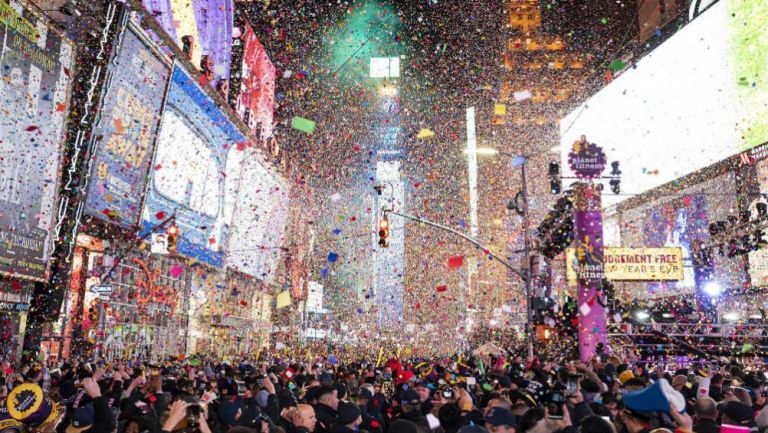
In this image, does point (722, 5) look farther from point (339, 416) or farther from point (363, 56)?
point (363, 56)

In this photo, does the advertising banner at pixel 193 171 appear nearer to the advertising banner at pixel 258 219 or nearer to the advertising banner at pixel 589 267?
the advertising banner at pixel 258 219

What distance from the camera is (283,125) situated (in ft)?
231

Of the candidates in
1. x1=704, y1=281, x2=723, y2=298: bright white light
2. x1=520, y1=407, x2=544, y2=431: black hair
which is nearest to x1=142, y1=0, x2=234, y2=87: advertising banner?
x1=520, y1=407, x2=544, y2=431: black hair

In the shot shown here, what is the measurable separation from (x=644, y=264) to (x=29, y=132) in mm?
22445

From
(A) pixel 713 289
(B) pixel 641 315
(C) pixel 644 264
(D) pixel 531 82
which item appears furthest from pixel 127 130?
(D) pixel 531 82

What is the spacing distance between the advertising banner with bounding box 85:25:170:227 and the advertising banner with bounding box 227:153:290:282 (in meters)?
16.4

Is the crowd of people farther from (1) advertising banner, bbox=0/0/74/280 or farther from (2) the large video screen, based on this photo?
(2) the large video screen

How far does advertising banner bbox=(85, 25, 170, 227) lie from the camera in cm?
2631

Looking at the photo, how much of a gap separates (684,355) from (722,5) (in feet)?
72.3

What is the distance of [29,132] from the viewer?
2158 cm

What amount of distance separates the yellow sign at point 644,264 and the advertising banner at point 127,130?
714 inches

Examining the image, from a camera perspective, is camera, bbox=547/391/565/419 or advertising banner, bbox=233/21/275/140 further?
advertising banner, bbox=233/21/275/140

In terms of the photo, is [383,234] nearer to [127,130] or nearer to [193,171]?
[127,130]

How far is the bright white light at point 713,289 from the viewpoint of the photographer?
136 feet
